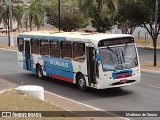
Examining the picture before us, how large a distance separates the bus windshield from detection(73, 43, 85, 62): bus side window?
1.29 m

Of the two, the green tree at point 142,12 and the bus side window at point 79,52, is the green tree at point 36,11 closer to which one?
the green tree at point 142,12

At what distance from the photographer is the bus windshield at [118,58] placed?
1647 centimetres

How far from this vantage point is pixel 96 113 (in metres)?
13.2

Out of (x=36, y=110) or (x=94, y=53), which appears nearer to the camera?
(x=36, y=110)

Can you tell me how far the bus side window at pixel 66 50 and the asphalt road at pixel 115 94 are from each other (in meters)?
1.48

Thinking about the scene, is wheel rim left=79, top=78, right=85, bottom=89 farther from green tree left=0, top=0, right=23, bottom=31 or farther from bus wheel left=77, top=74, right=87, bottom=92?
green tree left=0, top=0, right=23, bottom=31

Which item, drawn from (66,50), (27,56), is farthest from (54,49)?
(27,56)

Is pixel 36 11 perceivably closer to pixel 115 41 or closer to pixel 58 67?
Result: pixel 58 67

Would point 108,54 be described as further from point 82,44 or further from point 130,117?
point 130,117

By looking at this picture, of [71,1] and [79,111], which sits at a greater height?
[71,1]

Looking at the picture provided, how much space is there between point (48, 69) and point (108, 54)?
5179mm

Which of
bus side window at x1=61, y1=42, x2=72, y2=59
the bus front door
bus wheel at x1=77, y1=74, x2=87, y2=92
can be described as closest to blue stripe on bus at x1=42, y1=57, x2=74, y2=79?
bus side window at x1=61, y1=42, x2=72, y2=59

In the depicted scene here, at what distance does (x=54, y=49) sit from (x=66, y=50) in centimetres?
128

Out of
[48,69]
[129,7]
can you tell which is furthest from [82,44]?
[129,7]
